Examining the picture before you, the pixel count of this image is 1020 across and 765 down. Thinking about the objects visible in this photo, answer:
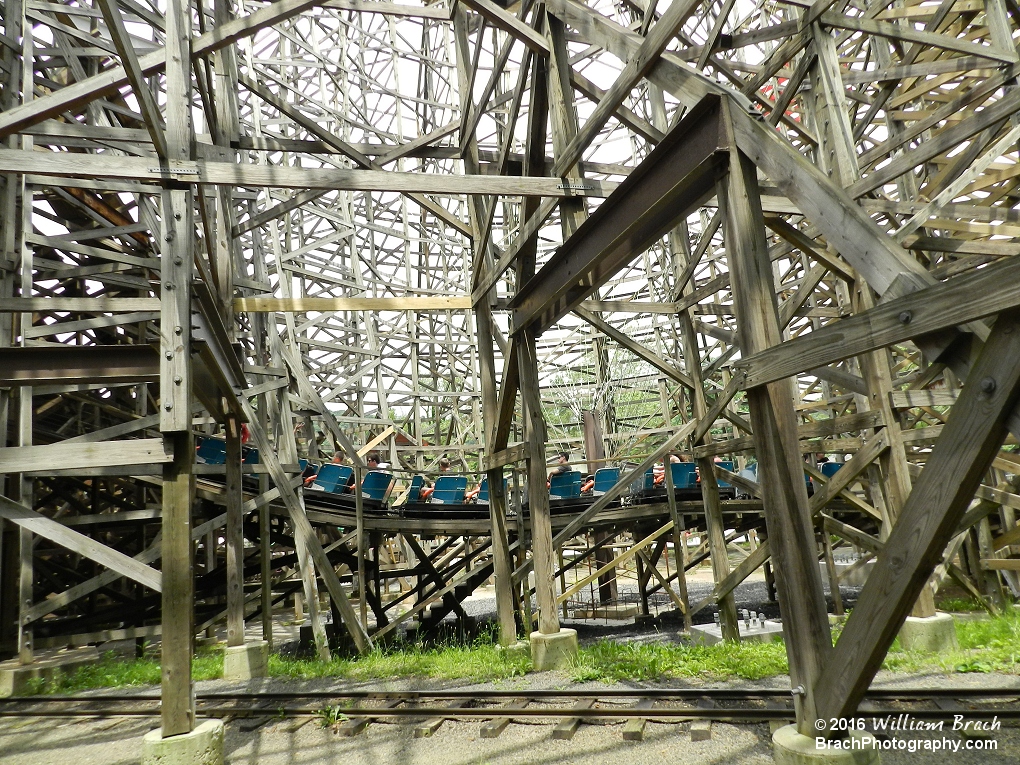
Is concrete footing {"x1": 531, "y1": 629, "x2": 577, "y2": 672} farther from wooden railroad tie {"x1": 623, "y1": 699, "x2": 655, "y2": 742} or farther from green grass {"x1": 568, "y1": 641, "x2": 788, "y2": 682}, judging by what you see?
wooden railroad tie {"x1": 623, "y1": 699, "x2": 655, "y2": 742}

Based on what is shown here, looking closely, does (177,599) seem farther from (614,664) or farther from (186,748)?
(614,664)

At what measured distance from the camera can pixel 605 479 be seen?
34.4ft

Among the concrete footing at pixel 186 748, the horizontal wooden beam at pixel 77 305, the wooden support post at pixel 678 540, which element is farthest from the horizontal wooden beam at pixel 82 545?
the wooden support post at pixel 678 540

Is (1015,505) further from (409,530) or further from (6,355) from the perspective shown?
(6,355)

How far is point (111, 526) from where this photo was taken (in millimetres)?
10234

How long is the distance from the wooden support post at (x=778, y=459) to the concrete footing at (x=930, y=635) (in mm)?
3522

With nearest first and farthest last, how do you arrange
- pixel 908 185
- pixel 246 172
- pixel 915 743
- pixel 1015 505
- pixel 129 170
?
pixel 915 743, pixel 129 170, pixel 246 172, pixel 1015 505, pixel 908 185

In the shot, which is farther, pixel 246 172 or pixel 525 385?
pixel 525 385

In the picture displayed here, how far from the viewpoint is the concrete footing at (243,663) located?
23.9ft

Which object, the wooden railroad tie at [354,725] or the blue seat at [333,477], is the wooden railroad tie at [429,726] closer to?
the wooden railroad tie at [354,725]

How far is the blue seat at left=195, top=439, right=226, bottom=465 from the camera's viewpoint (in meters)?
9.17

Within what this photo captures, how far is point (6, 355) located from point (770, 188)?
6965 mm

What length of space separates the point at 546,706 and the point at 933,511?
3618 mm

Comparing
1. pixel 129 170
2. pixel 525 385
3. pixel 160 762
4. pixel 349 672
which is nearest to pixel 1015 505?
pixel 525 385
